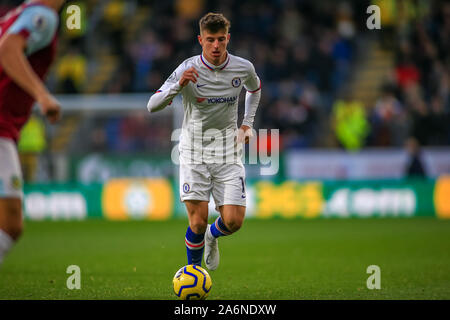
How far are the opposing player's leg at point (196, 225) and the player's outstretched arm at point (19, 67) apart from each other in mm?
2507

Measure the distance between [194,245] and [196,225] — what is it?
10.2 inches

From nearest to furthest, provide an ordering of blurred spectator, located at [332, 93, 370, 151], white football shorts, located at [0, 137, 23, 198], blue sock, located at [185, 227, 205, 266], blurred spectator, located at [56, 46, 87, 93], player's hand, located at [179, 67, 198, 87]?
white football shorts, located at [0, 137, 23, 198]
player's hand, located at [179, 67, 198, 87]
blue sock, located at [185, 227, 205, 266]
blurred spectator, located at [332, 93, 370, 151]
blurred spectator, located at [56, 46, 87, 93]

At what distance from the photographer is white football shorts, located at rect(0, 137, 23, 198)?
5.05m

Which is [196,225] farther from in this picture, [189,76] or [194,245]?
[189,76]

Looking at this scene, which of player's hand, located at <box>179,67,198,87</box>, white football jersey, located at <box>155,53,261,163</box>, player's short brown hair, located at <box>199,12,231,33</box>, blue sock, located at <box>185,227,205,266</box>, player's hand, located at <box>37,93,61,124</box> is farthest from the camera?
blue sock, located at <box>185,227,205,266</box>

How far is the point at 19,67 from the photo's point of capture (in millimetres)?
4828

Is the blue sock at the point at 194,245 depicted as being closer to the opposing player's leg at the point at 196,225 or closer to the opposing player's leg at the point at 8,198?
the opposing player's leg at the point at 196,225

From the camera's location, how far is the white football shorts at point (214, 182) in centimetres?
705

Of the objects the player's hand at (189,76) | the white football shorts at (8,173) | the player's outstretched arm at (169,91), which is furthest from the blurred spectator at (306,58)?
the white football shorts at (8,173)

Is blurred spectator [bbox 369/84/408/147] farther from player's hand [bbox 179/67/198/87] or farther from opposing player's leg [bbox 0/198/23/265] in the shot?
opposing player's leg [bbox 0/198/23/265]

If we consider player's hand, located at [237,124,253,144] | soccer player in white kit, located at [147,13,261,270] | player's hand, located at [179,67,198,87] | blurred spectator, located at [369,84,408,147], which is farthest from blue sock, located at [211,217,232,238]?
blurred spectator, located at [369,84,408,147]

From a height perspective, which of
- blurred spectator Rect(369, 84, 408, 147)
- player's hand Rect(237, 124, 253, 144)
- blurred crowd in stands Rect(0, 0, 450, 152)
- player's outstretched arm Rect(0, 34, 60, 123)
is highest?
blurred crowd in stands Rect(0, 0, 450, 152)

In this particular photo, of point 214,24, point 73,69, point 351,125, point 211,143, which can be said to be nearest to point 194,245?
point 211,143

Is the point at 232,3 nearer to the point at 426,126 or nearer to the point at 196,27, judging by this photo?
the point at 196,27
